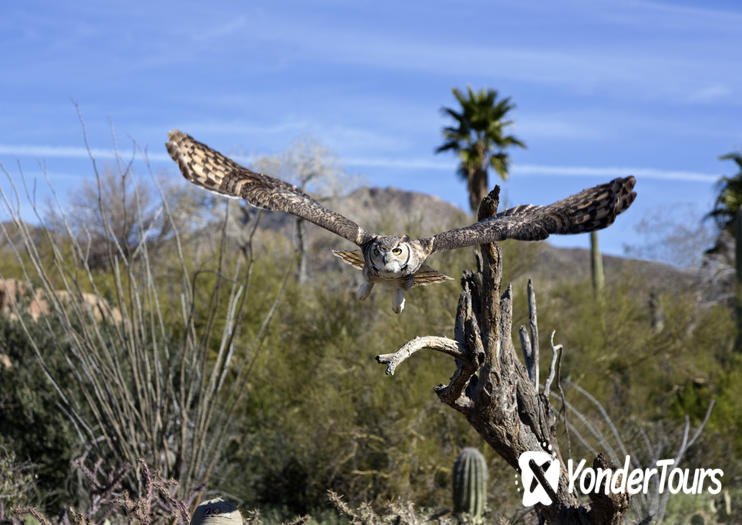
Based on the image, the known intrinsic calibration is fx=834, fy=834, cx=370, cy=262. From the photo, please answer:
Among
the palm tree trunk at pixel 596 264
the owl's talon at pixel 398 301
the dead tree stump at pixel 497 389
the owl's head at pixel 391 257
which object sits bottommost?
the dead tree stump at pixel 497 389

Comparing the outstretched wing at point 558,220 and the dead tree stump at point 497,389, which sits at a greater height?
the outstretched wing at point 558,220

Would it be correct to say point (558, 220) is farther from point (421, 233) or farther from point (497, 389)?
point (421, 233)

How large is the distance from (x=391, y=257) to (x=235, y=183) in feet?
3.06

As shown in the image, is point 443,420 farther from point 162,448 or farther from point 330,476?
point 162,448

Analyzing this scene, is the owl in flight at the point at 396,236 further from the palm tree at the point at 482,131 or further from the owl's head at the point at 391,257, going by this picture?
the palm tree at the point at 482,131

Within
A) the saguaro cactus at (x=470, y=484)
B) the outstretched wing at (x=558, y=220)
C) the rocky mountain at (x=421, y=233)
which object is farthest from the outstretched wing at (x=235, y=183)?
the saguaro cactus at (x=470, y=484)

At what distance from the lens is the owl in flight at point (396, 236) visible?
356 centimetres

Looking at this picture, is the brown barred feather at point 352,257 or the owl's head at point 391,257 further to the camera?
the brown barred feather at point 352,257

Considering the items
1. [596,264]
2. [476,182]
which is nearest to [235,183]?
Result: [596,264]

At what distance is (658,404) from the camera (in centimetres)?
1473

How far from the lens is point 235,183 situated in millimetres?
3965

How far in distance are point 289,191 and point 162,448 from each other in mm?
3213

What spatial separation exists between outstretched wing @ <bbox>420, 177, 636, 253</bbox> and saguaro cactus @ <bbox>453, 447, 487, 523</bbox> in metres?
4.67

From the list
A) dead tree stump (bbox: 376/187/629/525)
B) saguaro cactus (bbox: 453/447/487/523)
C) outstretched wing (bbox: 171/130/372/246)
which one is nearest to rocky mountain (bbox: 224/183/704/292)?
saguaro cactus (bbox: 453/447/487/523)
